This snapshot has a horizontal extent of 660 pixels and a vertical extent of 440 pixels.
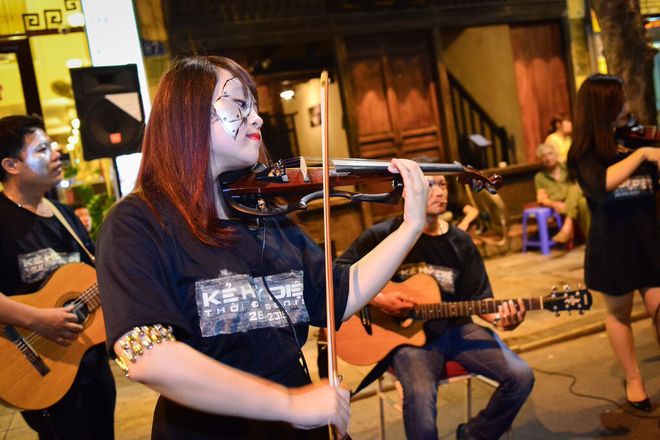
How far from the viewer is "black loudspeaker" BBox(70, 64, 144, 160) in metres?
5.66

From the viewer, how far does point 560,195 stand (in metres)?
8.09

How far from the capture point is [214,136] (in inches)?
59.7

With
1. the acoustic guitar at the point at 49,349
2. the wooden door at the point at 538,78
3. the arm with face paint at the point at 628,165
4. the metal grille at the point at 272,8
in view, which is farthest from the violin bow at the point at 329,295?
the wooden door at the point at 538,78

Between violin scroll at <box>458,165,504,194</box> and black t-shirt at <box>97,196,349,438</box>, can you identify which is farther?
violin scroll at <box>458,165,504,194</box>

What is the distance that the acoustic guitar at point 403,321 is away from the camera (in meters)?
3.13

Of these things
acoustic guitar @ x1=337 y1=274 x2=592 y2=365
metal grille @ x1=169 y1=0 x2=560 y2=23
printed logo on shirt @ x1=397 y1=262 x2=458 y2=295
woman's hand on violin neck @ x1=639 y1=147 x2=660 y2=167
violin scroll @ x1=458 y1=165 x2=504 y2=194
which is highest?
metal grille @ x1=169 y1=0 x2=560 y2=23

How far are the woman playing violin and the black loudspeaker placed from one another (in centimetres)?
438

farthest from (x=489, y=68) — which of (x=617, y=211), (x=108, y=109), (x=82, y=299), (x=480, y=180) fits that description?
(x=82, y=299)

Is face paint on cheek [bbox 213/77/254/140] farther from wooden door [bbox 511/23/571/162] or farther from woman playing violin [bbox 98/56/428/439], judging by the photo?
wooden door [bbox 511/23/571/162]

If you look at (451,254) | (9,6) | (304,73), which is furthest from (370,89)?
(451,254)

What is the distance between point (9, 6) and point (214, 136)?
702cm

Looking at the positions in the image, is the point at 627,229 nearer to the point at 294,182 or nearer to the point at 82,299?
the point at 294,182

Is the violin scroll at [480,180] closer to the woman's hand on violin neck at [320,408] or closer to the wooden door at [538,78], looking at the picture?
the woman's hand on violin neck at [320,408]

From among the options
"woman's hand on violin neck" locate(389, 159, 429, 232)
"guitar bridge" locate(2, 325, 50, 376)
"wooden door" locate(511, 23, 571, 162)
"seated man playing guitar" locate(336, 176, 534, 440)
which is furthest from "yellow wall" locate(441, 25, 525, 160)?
"woman's hand on violin neck" locate(389, 159, 429, 232)
